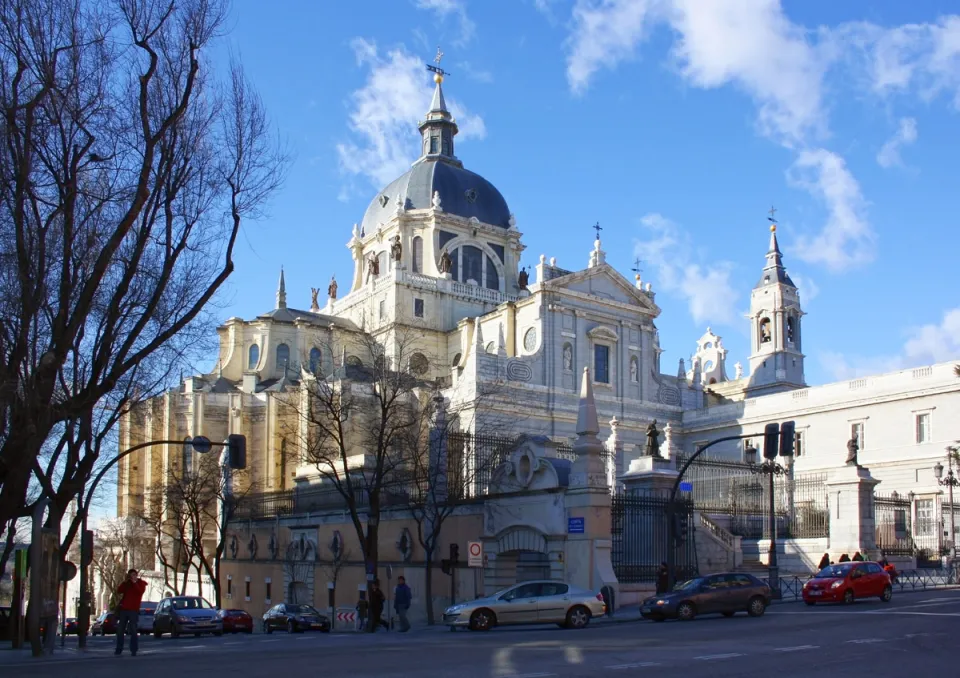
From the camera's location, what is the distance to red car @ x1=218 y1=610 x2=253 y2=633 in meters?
31.9

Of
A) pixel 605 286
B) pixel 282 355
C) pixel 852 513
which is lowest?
pixel 852 513

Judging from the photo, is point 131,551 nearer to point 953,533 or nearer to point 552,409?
point 552,409

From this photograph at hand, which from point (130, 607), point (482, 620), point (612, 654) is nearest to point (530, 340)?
point (482, 620)

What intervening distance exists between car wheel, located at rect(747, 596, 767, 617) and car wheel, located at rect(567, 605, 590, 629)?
12.8ft

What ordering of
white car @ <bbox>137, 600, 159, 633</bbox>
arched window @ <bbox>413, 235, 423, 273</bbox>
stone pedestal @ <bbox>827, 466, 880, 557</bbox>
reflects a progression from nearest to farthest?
stone pedestal @ <bbox>827, 466, 880, 557</bbox> → white car @ <bbox>137, 600, 159, 633</bbox> → arched window @ <bbox>413, 235, 423, 273</bbox>

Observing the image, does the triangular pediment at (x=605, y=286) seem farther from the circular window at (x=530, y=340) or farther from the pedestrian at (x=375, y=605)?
the pedestrian at (x=375, y=605)

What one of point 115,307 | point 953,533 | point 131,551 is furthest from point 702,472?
point 131,551

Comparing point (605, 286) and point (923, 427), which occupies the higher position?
point (605, 286)

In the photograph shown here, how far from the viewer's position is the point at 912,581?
3256cm

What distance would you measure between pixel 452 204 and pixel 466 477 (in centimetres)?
5171

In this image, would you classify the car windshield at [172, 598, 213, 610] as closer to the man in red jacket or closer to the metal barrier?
the man in red jacket

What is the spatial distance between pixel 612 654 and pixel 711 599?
8.72 meters

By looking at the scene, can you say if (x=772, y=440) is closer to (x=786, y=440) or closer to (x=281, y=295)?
(x=786, y=440)

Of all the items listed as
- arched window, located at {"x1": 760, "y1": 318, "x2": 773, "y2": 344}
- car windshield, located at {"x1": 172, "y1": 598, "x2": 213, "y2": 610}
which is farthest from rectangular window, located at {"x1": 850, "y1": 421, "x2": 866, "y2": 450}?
car windshield, located at {"x1": 172, "y1": 598, "x2": 213, "y2": 610}
